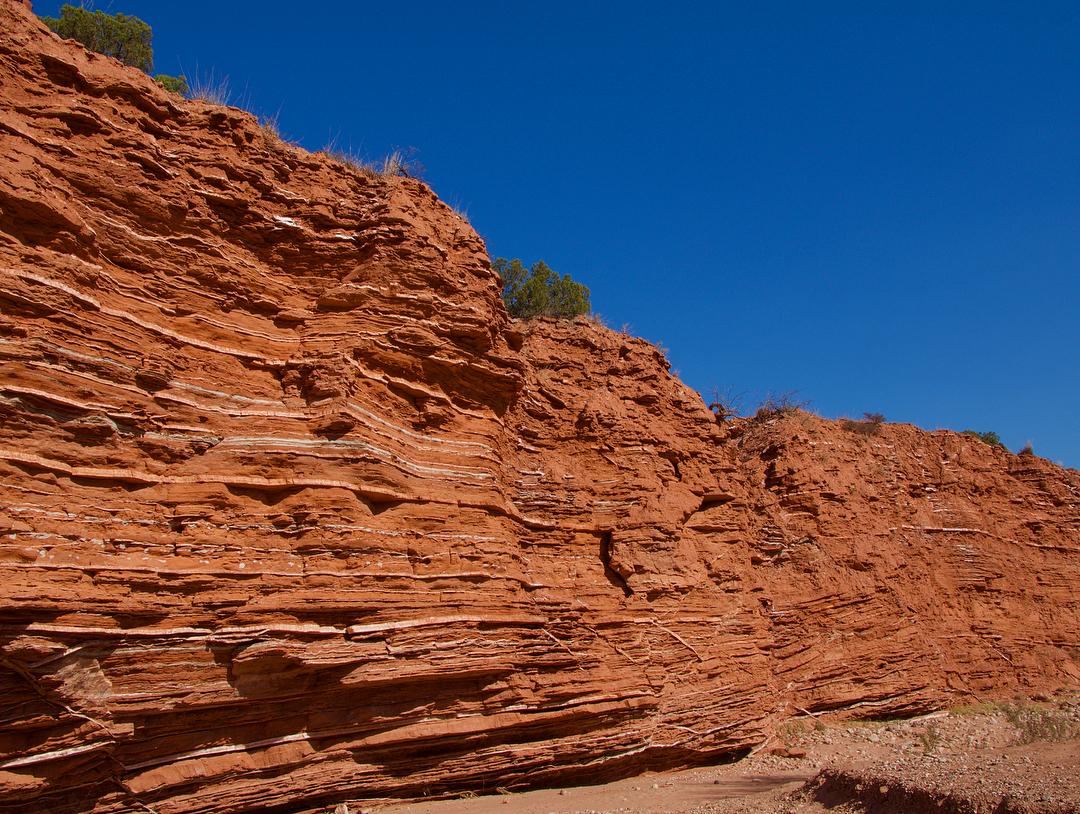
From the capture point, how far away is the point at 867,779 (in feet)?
30.9

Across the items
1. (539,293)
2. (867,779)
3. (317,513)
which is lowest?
(867,779)

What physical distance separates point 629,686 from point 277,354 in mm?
7180

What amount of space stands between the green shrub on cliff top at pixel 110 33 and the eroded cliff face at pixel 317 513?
8.07 ft

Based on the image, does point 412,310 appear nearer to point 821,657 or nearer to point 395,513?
point 395,513

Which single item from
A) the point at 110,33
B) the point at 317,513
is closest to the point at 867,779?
the point at 317,513

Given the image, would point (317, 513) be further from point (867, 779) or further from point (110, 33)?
point (110, 33)

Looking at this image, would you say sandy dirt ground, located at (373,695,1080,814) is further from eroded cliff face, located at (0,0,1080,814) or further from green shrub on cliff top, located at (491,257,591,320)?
green shrub on cliff top, located at (491,257,591,320)

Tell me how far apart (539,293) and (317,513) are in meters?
9.18

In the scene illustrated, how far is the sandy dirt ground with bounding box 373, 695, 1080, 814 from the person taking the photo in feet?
27.1

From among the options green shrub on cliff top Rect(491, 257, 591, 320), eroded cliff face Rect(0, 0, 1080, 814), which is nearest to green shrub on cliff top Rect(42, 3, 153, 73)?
eroded cliff face Rect(0, 0, 1080, 814)

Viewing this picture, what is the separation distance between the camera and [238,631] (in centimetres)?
750

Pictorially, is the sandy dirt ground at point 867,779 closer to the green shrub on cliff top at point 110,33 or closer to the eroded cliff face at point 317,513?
the eroded cliff face at point 317,513

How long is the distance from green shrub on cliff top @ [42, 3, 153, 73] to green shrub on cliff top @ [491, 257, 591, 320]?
7.69 m

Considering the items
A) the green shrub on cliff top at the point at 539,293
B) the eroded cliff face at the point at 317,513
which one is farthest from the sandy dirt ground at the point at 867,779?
the green shrub on cliff top at the point at 539,293
